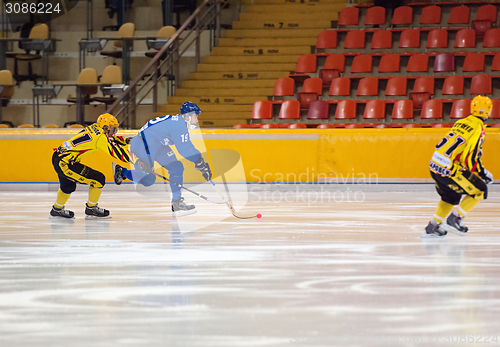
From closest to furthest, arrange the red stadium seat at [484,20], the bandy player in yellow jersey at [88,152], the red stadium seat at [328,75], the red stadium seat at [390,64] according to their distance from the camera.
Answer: the bandy player in yellow jersey at [88,152], the red stadium seat at [390,64], the red stadium seat at [328,75], the red stadium seat at [484,20]

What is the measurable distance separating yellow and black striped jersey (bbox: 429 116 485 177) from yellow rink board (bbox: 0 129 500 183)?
5268 mm

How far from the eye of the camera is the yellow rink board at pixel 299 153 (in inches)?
403

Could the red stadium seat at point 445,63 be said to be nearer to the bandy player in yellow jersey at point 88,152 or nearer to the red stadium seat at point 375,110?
the red stadium seat at point 375,110

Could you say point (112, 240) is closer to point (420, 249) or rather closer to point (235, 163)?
point (420, 249)

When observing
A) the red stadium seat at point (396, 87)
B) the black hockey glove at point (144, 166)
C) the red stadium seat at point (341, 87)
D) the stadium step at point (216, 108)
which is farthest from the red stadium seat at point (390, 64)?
the black hockey glove at point (144, 166)

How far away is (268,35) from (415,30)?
3717 mm

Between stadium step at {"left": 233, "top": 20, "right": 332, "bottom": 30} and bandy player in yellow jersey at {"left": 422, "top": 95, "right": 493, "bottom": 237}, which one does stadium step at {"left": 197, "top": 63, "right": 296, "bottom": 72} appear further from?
bandy player in yellow jersey at {"left": 422, "top": 95, "right": 493, "bottom": 237}

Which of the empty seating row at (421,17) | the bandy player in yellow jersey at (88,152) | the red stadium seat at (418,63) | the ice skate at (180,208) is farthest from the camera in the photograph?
the empty seating row at (421,17)

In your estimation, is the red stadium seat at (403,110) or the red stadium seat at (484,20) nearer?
the red stadium seat at (403,110)

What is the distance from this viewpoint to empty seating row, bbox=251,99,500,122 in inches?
477

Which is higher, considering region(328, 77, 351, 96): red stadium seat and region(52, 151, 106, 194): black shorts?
region(328, 77, 351, 96): red stadium seat

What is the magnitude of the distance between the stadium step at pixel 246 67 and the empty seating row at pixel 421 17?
1882 millimetres

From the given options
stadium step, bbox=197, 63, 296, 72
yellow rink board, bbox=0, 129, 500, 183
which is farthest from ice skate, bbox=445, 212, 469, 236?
stadium step, bbox=197, 63, 296, 72

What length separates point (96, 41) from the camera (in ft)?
50.5
